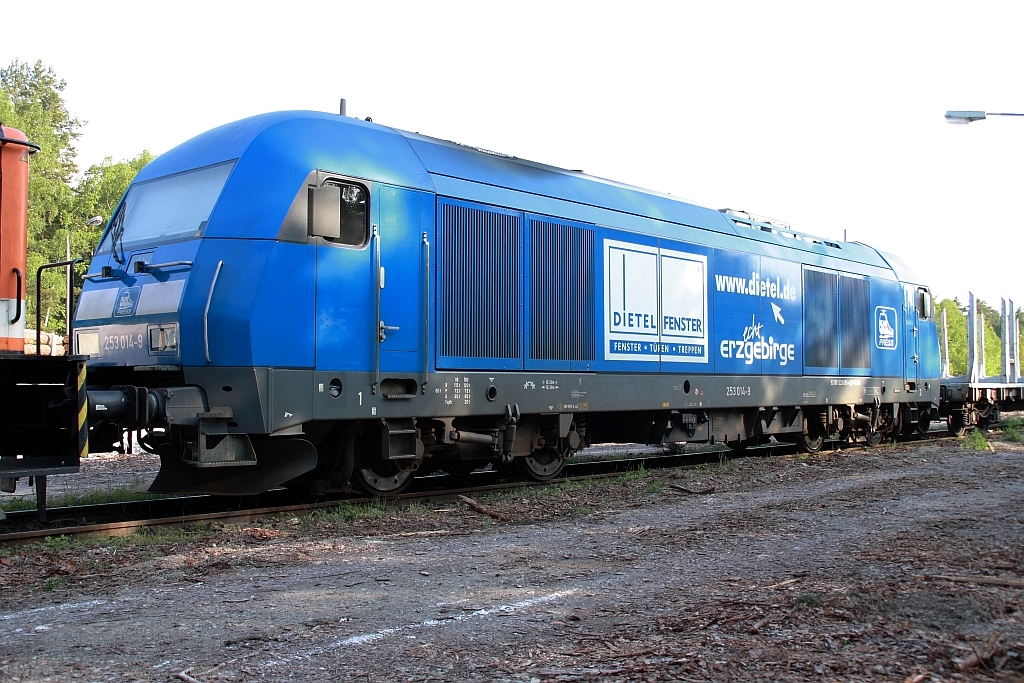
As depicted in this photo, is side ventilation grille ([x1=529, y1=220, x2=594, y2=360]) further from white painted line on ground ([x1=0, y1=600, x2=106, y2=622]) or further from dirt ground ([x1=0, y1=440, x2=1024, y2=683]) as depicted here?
white painted line on ground ([x1=0, y1=600, x2=106, y2=622])

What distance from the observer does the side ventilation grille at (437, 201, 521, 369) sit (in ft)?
30.9

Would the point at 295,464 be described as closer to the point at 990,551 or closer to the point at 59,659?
the point at 59,659

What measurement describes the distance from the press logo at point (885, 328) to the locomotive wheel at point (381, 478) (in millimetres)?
10859

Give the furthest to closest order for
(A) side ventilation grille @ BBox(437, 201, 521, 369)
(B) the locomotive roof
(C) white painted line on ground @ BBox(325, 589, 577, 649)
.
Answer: (A) side ventilation grille @ BBox(437, 201, 521, 369), (B) the locomotive roof, (C) white painted line on ground @ BBox(325, 589, 577, 649)

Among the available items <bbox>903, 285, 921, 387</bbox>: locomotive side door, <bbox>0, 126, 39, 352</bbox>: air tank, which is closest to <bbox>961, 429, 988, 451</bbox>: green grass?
<bbox>903, 285, 921, 387</bbox>: locomotive side door

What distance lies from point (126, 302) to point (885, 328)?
13848 mm

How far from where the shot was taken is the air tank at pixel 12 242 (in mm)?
7488

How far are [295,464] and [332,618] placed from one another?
3467mm

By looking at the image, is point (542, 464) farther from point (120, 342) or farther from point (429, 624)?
point (429, 624)

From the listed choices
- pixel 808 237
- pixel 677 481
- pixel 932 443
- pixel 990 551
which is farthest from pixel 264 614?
pixel 932 443

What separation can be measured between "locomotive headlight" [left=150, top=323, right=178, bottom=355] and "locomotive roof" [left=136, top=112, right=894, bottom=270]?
0.90 meters

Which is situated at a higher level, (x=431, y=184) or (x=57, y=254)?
(x=57, y=254)

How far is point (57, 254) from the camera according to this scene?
39.7 metres

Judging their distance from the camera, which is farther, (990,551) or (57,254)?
(57,254)
